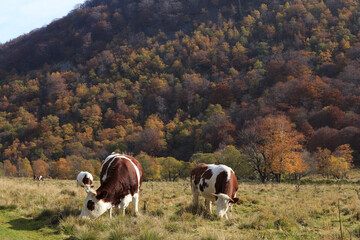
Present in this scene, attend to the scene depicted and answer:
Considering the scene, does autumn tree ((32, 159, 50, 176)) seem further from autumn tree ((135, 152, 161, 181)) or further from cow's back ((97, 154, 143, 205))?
cow's back ((97, 154, 143, 205))

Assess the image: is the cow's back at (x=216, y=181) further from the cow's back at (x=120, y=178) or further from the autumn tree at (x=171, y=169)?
the autumn tree at (x=171, y=169)

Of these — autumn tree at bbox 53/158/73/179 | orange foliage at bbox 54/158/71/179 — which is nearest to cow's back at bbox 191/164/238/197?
autumn tree at bbox 53/158/73/179

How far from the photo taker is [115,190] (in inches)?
358

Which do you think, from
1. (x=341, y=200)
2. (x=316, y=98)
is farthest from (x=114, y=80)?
(x=341, y=200)

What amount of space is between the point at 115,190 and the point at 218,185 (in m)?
3.91

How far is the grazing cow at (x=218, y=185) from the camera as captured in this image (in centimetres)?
976

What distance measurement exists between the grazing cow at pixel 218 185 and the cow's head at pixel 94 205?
3791mm

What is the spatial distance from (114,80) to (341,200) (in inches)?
6052

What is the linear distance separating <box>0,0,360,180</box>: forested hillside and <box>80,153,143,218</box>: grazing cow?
50230 mm

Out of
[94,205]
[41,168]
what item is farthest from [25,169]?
[94,205]

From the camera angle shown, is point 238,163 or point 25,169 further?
point 25,169

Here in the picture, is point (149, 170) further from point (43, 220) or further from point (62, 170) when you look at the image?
point (43, 220)

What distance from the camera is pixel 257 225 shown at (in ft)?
29.9

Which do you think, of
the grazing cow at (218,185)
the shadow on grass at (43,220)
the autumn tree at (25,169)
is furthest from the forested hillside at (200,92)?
the shadow on grass at (43,220)
